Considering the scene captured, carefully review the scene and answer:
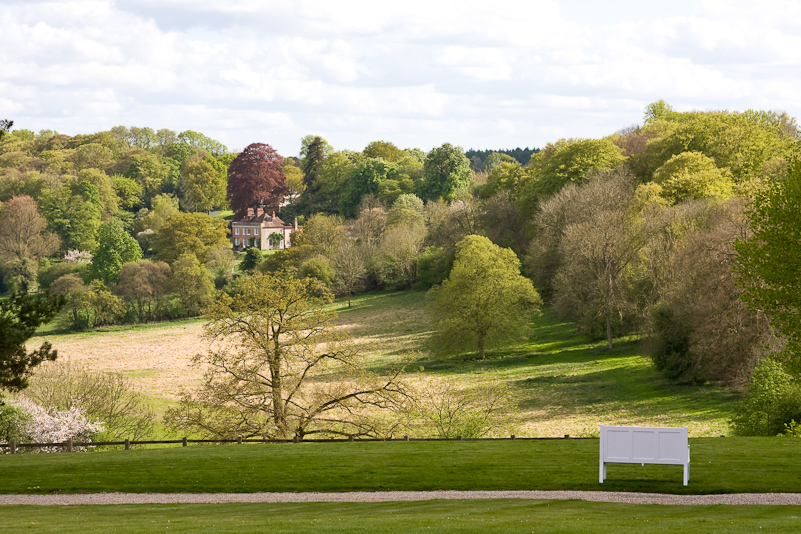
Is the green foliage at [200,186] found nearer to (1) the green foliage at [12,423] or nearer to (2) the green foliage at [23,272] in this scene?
(2) the green foliage at [23,272]

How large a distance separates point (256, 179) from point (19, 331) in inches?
4059

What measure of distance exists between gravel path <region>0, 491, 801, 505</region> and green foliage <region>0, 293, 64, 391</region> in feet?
10.5

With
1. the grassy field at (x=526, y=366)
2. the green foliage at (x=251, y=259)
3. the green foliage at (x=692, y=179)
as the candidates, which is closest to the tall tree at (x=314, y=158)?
the green foliage at (x=251, y=259)

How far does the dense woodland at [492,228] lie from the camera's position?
34969 millimetres

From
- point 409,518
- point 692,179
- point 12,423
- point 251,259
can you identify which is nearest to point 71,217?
point 251,259

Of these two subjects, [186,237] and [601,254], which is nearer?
[601,254]

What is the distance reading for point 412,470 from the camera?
57.6ft

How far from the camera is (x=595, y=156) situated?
2457 inches

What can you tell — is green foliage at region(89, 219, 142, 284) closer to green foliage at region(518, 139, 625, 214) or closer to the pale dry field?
the pale dry field

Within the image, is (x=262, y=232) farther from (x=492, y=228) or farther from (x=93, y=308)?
(x=492, y=228)

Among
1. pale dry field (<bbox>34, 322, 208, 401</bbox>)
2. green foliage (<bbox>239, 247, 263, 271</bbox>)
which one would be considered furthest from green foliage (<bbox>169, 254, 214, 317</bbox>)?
green foliage (<bbox>239, 247, 263, 271</bbox>)

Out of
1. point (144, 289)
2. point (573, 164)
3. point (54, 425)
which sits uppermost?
point (573, 164)

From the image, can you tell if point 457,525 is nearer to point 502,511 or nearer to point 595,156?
point 502,511

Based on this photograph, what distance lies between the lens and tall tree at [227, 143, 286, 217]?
120m
